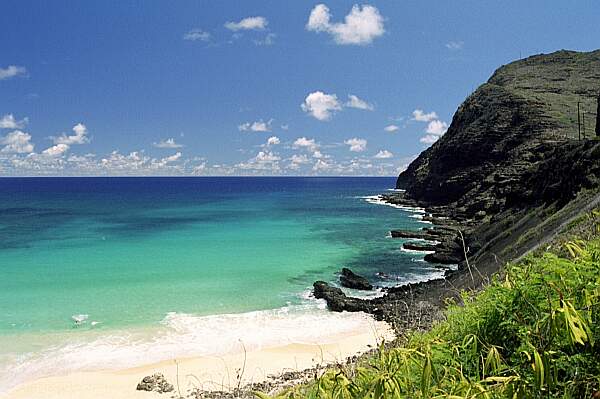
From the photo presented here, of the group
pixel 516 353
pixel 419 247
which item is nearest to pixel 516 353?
pixel 516 353

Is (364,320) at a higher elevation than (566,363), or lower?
lower

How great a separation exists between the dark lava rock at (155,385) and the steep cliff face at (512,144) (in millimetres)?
25293

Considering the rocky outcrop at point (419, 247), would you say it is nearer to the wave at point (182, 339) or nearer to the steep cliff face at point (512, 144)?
the steep cliff face at point (512, 144)

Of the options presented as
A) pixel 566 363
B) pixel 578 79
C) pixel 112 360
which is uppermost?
pixel 578 79

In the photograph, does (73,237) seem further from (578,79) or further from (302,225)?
(578,79)

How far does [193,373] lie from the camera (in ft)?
56.4

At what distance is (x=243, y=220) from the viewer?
239 feet

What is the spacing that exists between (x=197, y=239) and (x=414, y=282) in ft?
97.7

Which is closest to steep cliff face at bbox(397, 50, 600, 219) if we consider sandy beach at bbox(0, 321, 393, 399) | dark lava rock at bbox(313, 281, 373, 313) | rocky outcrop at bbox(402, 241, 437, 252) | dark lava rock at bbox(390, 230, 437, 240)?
rocky outcrop at bbox(402, 241, 437, 252)

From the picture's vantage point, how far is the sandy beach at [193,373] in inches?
619

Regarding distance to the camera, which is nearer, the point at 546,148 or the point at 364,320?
the point at 364,320

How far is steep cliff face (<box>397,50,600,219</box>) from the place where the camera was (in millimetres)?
36438

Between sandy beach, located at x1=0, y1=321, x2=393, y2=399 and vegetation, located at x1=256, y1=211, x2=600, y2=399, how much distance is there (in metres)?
10.9

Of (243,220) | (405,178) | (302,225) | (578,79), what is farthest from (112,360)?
(405,178)
